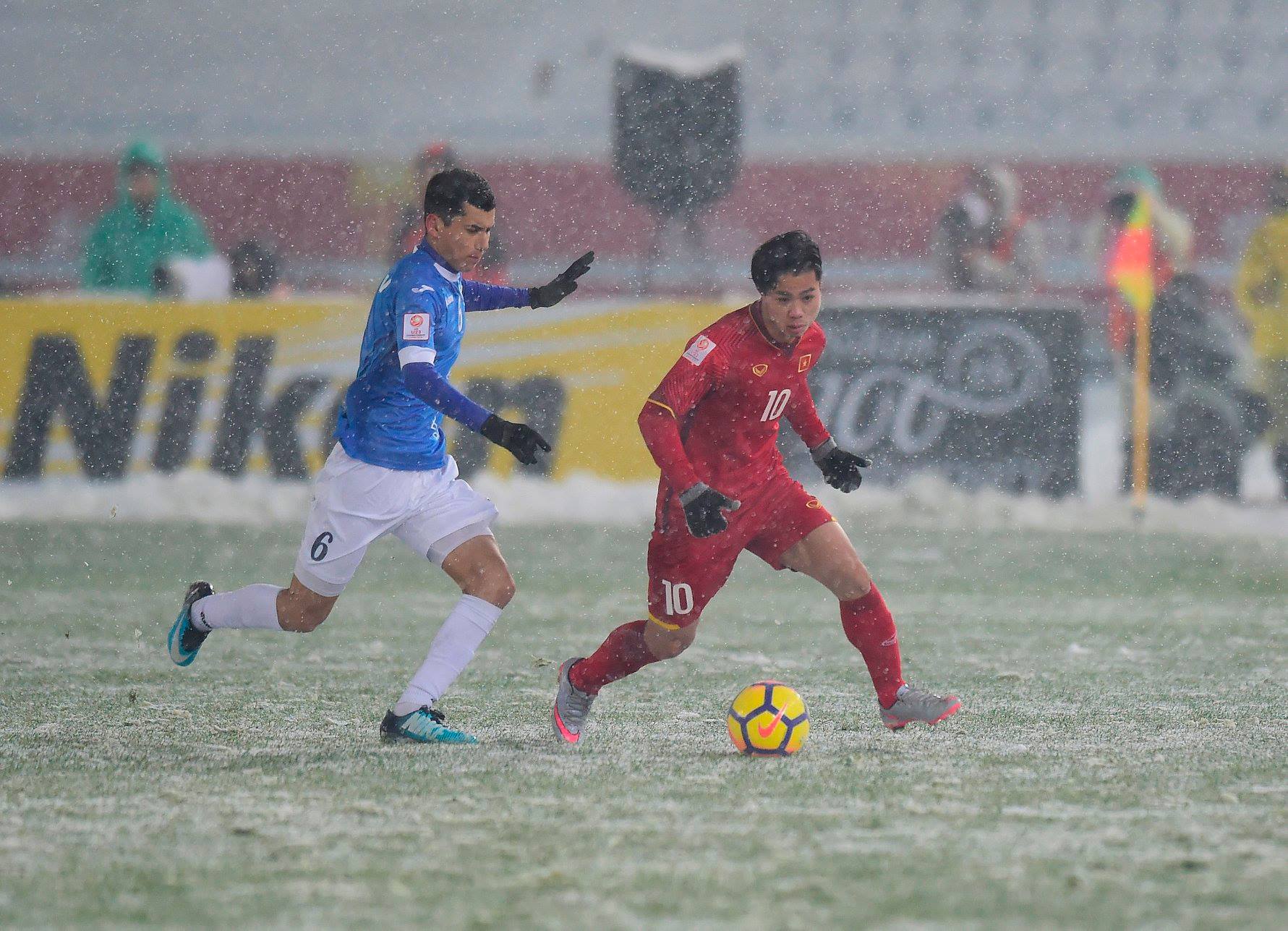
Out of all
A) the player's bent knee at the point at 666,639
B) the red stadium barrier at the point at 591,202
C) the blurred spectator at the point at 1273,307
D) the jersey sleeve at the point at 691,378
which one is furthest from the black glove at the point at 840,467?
the red stadium barrier at the point at 591,202

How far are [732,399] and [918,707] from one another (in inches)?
40.3

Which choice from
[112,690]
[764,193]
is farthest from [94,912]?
[764,193]

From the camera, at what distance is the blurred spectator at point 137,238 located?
11.0 m

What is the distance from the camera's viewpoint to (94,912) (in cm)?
289

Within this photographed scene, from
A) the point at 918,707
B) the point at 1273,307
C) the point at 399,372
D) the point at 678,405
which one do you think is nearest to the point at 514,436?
the point at 678,405

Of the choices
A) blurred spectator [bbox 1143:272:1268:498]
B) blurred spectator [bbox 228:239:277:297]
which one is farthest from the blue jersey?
blurred spectator [bbox 1143:272:1268:498]

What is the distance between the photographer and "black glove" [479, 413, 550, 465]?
4.36m

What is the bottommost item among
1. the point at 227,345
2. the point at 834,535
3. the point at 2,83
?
the point at 834,535

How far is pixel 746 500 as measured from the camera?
477 centimetres

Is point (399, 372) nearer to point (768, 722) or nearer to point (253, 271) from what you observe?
point (768, 722)

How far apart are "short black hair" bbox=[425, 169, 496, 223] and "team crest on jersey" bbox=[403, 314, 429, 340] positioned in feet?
1.09

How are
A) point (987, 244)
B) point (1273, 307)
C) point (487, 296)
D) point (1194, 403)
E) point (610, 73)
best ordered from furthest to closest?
point (610, 73) < point (987, 244) < point (1273, 307) < point (1194, 403) < point (487, 296)

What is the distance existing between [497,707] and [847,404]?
5427 millimetres

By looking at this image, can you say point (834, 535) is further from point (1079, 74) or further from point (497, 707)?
point (1079, 74)
